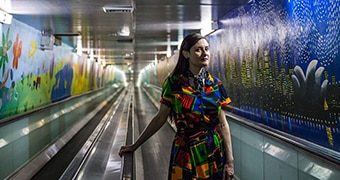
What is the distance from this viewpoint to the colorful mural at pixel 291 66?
3.13 m

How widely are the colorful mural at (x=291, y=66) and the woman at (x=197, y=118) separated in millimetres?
1224

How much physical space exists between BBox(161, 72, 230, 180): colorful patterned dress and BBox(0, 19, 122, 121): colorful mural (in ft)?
17.0

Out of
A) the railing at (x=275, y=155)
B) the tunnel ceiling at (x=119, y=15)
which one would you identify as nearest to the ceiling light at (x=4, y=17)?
the tunnel ceiling at (x=119, y=15)

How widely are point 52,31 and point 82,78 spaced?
7683 millimetres

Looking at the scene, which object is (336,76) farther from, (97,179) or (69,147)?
(69,147)

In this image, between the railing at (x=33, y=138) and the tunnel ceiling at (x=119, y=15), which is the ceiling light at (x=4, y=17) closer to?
the tunnel ceiling at (x=119, y=15)

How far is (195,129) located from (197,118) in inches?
2.9

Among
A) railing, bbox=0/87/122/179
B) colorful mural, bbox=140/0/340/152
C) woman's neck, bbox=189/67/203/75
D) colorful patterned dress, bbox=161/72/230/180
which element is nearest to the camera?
colorful patterned dress, bbox=161/72/230/180

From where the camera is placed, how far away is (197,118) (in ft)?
7.32

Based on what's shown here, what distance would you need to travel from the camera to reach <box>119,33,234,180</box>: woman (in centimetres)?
225

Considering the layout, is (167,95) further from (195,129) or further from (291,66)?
(291,66)

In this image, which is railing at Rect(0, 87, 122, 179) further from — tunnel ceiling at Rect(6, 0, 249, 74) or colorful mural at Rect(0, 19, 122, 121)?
tunnel ceiling at Rect(6, 0, 249, 74)

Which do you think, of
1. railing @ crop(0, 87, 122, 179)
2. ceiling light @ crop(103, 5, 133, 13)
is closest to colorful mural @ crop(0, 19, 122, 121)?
railing @ crop(0, 87, 122, 179)

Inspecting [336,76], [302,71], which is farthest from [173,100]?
[302,71]
